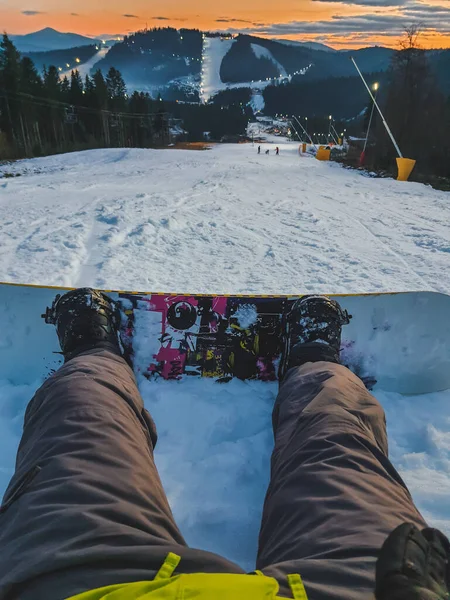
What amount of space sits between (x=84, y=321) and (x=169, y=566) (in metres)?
1.48

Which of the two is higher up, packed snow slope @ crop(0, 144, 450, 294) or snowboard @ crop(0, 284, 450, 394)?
snowboard @ crop(0, 284, 450, 394)

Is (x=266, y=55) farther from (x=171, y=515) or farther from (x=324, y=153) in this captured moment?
(x=171, y=515)

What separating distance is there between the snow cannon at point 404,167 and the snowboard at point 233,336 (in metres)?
9.19

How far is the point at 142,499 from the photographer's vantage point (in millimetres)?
1145

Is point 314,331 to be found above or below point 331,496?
below

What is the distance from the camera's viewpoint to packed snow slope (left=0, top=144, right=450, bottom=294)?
410cm

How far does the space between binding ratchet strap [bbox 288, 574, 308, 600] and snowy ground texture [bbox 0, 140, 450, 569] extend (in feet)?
2.20

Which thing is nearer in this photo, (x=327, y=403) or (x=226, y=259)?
(x=327, y=403)

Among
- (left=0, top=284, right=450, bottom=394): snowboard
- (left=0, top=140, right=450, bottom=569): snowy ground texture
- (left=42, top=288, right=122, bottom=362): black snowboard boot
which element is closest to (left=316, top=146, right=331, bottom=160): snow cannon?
(left=0, top=140, right=450, bottom=569): snowy ground texture

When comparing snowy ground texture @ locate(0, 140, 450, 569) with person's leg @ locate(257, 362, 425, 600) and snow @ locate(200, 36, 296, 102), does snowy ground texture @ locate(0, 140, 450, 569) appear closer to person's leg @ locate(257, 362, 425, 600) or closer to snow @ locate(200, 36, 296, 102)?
person's leg @ locate(257, 362, 425, 600)

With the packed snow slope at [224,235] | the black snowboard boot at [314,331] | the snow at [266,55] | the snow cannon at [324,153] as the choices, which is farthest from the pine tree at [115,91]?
the snow at [266,55]

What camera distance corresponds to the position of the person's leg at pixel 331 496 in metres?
0.93

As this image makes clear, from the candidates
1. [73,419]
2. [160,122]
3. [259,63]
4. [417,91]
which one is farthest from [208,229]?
[259,63]

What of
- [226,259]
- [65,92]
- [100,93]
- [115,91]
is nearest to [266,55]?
[115,91]
